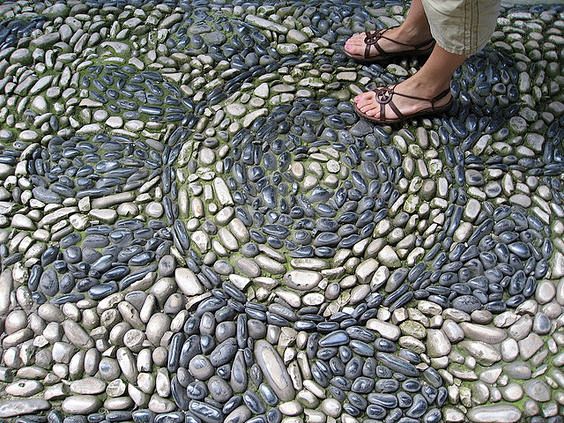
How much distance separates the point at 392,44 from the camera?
5.09ft

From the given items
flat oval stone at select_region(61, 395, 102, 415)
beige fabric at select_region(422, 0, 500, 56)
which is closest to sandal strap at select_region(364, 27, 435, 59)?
beige fabric at select_region(422, 0, 500, 56)

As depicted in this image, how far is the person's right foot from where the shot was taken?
1.54 meters

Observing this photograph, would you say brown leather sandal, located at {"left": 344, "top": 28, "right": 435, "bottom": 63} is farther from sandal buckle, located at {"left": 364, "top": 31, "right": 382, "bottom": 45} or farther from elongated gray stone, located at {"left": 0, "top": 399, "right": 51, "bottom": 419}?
elongated gray stone, located at {"left": 0, "top": 399, "right": 51, "bottom": 419}

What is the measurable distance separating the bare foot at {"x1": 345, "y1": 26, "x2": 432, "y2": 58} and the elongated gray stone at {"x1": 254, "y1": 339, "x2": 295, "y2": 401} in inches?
30.7

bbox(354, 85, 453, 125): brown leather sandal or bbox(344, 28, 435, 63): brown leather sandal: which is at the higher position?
bbox(344, 28, 435, 63): brown leather sandal

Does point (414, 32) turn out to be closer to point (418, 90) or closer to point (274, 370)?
point (418, 90)

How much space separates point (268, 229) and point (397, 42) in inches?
23.5

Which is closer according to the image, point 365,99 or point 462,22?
point 462,22

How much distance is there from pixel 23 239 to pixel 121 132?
1.09ft

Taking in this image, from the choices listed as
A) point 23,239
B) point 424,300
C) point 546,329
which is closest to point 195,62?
point 23,239

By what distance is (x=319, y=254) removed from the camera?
1274mm

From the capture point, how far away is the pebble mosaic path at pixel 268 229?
1.14 meters

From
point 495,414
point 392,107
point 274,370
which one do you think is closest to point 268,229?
point 274,370

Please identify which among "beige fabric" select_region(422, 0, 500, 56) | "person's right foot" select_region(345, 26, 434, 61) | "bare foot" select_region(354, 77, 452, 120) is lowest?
"bare foot" select_region(354, 77, 452, 120)
